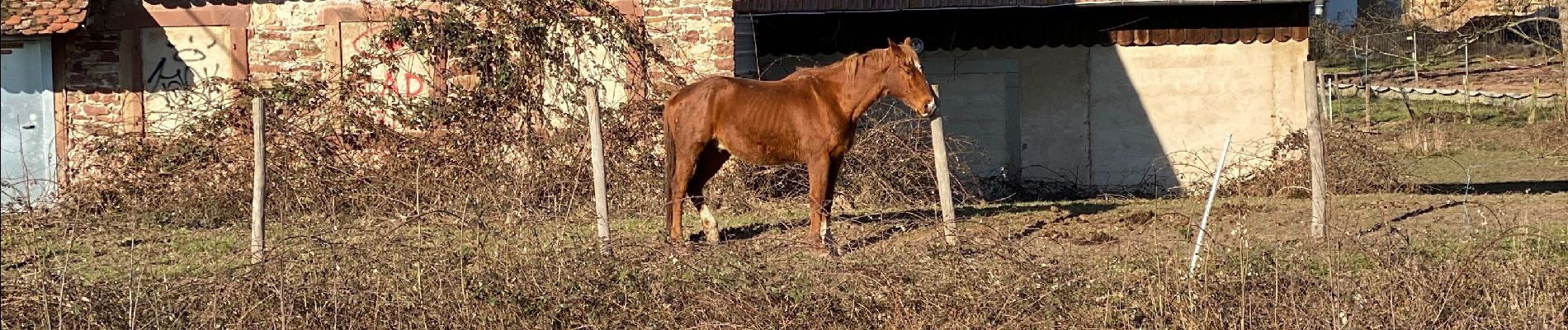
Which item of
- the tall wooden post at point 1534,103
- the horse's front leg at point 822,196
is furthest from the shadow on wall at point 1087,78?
the tall wooden post at point 1534,103

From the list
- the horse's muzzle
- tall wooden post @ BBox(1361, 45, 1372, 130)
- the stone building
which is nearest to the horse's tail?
the horse's muzzle

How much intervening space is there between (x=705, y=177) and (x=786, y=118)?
781mm

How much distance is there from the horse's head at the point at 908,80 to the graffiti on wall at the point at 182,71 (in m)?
7.66

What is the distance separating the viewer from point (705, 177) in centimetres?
Answer: 1022

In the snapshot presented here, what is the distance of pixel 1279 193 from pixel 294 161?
8.98 metres

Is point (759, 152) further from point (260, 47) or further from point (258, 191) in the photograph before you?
point (260, 47)

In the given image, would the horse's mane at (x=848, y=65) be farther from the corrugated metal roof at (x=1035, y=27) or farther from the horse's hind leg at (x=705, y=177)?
the corrugated metal roof at (x=1035, y=27)

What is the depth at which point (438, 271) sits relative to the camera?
788cm

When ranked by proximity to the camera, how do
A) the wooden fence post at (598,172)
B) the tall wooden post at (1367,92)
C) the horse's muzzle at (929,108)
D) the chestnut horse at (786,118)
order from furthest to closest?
1. the tall wooden post at (1367,92)
2. the chestnut horse at (786,118)
3. the horse's muzzle at (929,108)
4. the wooden fence post at (598,172)

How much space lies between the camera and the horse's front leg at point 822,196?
30.0 feet

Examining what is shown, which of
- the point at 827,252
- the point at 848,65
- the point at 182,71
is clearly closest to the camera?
the point at 827,252

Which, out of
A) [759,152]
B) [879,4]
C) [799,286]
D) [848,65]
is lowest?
[799,286]

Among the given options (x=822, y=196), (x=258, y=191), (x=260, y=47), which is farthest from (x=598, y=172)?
(x=260, y=47)

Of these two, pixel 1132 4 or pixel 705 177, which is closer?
pixel 705 177
